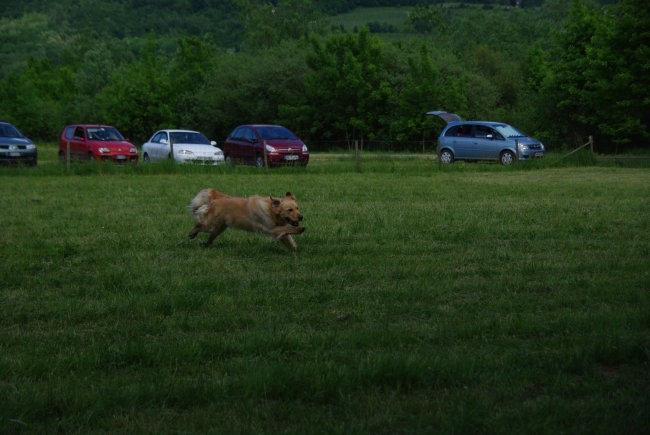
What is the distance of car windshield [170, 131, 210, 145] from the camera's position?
100 ft

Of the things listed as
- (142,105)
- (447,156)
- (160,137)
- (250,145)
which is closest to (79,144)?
(160,137)

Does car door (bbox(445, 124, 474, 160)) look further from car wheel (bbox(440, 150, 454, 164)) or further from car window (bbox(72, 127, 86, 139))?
car window (bbox(72, 127, 86, 139))

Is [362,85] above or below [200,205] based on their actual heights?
above

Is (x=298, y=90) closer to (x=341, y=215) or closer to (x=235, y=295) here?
(x=341, y=215)

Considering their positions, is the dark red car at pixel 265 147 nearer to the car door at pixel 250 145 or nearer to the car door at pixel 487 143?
the car door at pixel 250 145

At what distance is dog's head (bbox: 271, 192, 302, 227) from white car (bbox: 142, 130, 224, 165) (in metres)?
17.4

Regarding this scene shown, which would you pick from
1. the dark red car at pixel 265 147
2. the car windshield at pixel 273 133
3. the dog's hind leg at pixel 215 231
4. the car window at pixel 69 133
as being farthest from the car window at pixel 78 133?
the dog's hind leg at pixel 215 231

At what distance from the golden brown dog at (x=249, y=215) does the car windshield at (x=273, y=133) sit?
18309 mm

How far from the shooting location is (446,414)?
179 inches

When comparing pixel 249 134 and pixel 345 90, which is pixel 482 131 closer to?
pixel 249 134

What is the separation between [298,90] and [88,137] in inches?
1063

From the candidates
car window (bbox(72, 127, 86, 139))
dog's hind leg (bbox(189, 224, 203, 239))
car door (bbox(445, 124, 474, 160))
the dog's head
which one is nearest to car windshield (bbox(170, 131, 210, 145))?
car window (bbox(72, 127, 86, 139))

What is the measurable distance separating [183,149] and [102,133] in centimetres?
375

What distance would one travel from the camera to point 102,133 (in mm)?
31094
